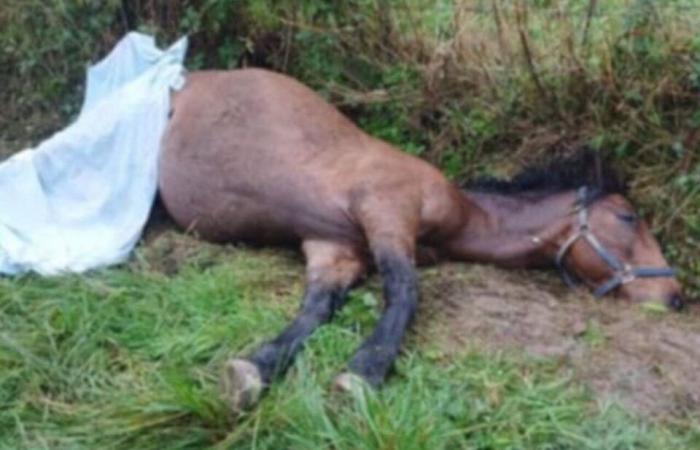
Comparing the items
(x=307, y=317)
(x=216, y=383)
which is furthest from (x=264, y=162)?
(x=216, y=383)

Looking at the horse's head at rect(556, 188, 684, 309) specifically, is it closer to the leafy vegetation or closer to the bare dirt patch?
the bare dirt patch

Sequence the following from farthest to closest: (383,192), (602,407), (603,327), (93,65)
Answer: (93,65)
(383,192)
(603,327)
(602,407)

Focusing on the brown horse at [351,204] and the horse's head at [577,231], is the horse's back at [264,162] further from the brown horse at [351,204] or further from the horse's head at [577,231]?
the horse's head at [577,231]

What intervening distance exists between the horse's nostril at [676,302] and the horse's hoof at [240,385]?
1.92m

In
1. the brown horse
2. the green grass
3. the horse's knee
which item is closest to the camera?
the green grass

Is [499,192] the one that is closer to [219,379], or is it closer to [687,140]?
[687,140]

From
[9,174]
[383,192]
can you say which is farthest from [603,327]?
[9,174]

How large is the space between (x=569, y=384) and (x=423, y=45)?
2344mm

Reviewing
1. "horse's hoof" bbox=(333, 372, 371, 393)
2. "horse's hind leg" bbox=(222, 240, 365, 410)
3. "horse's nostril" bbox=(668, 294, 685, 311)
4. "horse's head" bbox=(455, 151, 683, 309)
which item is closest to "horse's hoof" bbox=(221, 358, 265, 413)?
"horse's hind leg" bbox=(222, 240, 365, 410)

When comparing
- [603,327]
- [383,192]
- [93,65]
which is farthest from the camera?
[93,65]

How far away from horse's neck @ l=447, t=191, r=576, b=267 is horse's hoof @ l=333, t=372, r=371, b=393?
1414mm

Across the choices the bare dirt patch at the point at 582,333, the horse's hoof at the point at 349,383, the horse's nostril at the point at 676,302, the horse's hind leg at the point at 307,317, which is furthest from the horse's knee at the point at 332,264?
the horse's nostril at the point at 676,302

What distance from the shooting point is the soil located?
4047 millimetres

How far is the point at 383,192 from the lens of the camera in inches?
194
